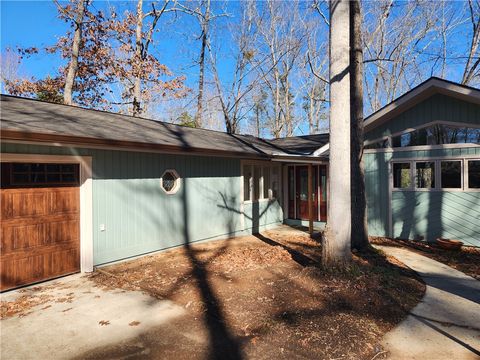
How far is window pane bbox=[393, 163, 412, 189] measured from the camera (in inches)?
367

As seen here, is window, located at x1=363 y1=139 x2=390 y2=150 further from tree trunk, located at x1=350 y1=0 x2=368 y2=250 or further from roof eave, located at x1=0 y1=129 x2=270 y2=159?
roof eave, located at x1=0 y1=129 x2=270 y2=159

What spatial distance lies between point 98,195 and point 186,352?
4152 mm

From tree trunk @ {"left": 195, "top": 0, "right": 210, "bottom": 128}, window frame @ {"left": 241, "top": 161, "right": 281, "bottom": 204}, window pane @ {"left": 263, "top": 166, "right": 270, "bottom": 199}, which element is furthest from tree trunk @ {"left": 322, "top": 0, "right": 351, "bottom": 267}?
tree trunk @ {"left": 195, "top": 0, "right": 210, "bottom": 128}

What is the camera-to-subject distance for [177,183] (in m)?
8.39

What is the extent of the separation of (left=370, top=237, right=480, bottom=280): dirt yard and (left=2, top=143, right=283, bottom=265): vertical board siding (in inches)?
179

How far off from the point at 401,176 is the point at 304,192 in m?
3.57

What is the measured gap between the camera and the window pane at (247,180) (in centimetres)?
1081

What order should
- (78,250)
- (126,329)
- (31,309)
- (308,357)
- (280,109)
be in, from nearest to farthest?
(308,357) → (126,329) → (31,309) → (78,250) → (280,109)

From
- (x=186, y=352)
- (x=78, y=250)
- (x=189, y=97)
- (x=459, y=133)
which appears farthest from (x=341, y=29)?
(x=189, y=97)

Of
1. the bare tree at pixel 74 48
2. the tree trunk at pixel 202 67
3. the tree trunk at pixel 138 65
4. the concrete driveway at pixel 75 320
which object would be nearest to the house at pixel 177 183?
the concrete driveway at pixel 75 320

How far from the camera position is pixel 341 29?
572cm

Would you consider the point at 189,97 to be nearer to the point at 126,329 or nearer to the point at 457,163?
the point at 457,163

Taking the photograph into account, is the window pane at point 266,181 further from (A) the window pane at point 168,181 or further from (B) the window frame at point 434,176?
(B) the window frame at point 434,176

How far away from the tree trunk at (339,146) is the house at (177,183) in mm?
3680
